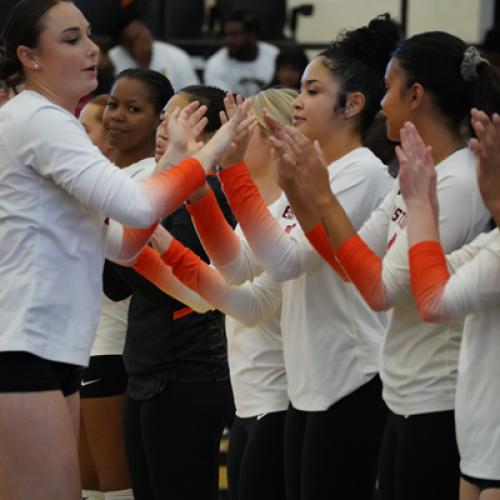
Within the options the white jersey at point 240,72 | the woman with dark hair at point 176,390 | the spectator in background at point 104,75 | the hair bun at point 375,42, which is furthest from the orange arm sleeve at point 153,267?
the white jersey at point 240,72

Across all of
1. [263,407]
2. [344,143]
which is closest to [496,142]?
[344,143]

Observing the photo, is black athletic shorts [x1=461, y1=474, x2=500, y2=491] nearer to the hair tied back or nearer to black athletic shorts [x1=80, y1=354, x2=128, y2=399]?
the hair tied back

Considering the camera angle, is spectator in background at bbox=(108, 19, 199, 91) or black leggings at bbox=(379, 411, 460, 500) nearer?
black leggings at bbox=(379, 411, 460, 500)

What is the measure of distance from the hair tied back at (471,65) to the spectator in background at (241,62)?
5.51 m

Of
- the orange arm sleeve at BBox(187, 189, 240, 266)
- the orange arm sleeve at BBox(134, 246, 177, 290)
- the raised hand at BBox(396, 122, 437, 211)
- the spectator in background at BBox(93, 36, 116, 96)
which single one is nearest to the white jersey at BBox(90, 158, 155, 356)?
the orange arm sleeve at BBox(134, 246, 177, 290)

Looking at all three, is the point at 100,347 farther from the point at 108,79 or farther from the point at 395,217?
the point at 108,79

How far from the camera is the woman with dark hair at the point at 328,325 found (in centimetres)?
367

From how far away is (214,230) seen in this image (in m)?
3.92

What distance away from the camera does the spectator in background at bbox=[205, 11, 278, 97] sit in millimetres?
8922

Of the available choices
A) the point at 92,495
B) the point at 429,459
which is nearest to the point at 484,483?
the point at 429,459

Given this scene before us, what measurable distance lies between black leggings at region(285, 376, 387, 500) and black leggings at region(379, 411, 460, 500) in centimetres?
37

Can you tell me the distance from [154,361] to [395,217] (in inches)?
42.2

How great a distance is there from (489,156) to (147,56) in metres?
5.79

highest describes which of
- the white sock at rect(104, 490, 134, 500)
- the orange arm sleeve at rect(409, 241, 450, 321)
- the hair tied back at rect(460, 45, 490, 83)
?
the hair tied back at rect(460, 45, 490, 83)
